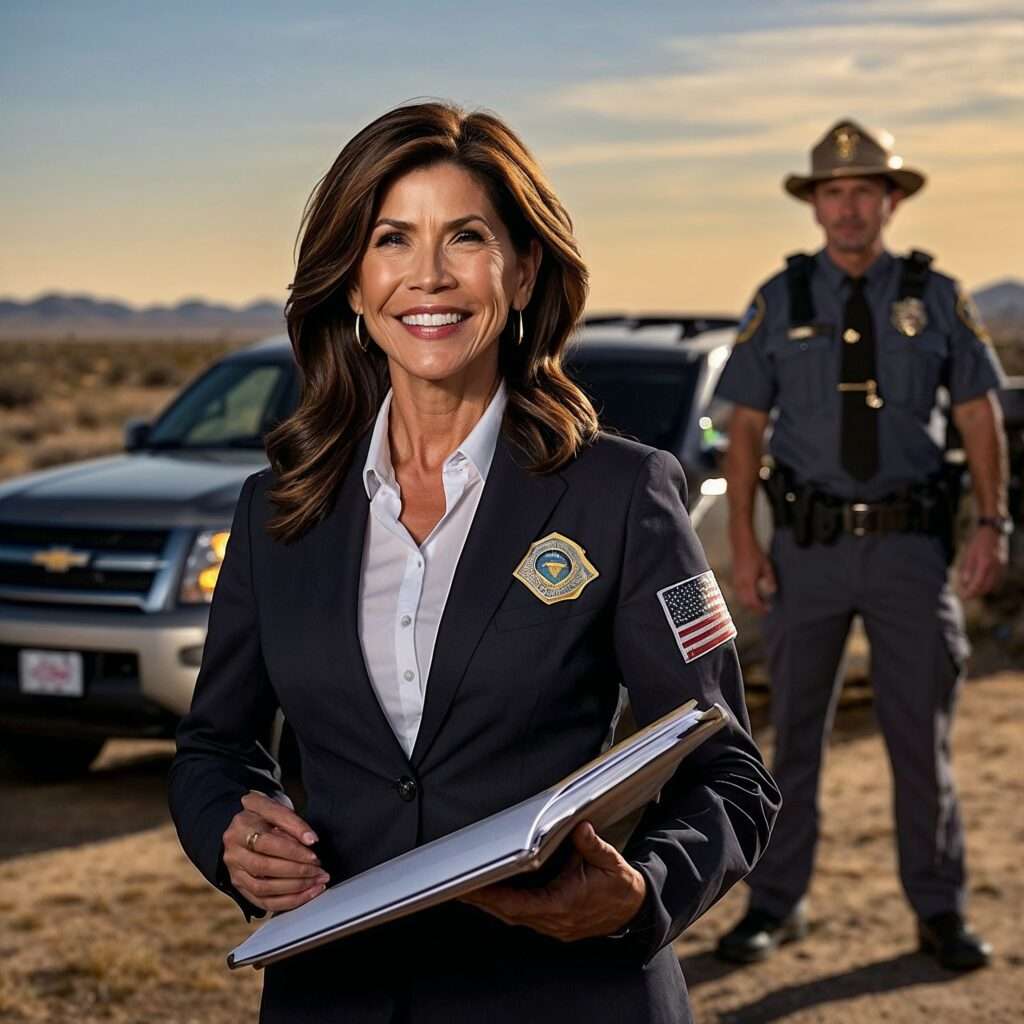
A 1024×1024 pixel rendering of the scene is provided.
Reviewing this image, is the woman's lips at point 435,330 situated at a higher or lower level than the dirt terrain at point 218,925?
higher

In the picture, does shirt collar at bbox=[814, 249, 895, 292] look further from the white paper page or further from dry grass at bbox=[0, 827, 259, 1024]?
the white paper page

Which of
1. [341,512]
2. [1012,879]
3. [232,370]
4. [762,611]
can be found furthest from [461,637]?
[232,370]

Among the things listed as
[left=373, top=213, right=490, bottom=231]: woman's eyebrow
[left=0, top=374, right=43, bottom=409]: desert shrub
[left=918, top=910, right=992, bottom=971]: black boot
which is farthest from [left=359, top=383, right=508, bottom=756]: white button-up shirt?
[left=0, top=374, right=43, bottom=409]: desert shrub

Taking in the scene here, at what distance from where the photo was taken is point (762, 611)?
5.11 m

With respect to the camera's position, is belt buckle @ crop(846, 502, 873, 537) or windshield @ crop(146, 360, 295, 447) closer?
belt buckle @ crop(846, 502, 873, 537)

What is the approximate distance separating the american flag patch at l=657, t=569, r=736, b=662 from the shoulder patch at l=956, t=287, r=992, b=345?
319 cm

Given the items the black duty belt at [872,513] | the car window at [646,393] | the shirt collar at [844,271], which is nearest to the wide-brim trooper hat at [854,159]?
the shirt collar at [844,271]

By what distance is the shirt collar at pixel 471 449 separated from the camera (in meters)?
2.09

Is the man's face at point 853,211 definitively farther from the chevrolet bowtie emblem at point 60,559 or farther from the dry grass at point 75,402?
the dry grass at point 75,402

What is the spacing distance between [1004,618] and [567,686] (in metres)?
9.22

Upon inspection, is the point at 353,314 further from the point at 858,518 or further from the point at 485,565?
the point at 858,518

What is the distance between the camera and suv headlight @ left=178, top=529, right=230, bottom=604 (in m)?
6.07

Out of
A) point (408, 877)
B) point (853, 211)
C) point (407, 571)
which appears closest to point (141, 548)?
point (853, 211)

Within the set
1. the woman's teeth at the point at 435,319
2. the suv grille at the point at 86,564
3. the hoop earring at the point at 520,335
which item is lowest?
the suv grille at the point at 86,564
